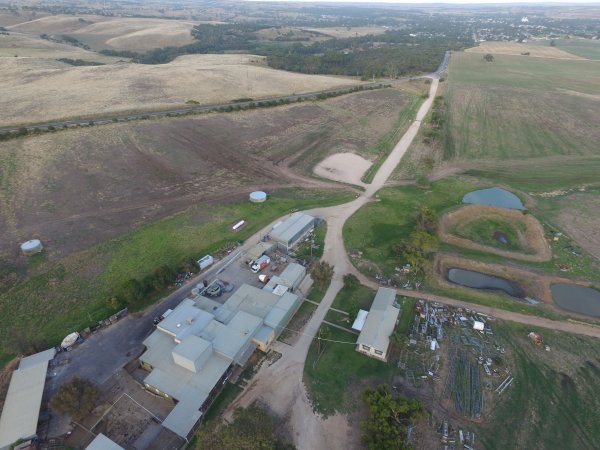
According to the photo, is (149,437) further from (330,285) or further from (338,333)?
(330,285)

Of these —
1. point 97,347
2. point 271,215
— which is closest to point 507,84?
point 271,215

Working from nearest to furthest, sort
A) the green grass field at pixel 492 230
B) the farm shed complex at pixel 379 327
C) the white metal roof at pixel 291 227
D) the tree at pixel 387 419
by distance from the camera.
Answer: the tree at pixel 387 419, the farm shed complex at pixel 379 327, the white metal roof at pixel 291 227, the green grass field at pixel 492 230

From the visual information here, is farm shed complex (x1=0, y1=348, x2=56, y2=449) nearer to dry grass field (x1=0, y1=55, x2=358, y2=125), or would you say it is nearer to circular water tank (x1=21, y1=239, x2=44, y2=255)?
circular water tank (x1=21, y1=239, x2=44, y2=255)

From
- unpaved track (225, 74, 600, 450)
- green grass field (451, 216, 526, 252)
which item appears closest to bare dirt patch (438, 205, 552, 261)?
green grass field (451, 216, 526, 252)

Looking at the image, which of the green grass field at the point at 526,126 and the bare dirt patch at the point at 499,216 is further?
the green grass field at the point at 526,126

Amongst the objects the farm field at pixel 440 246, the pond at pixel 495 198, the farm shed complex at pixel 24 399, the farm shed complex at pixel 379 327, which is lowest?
the pond at pixel 495 198

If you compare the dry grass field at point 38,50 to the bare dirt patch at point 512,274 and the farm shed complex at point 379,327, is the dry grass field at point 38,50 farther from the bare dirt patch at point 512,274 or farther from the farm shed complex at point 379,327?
the farm shed complex at point 379,327

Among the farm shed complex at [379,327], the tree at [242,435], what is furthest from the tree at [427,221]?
the tree at [242,435]
